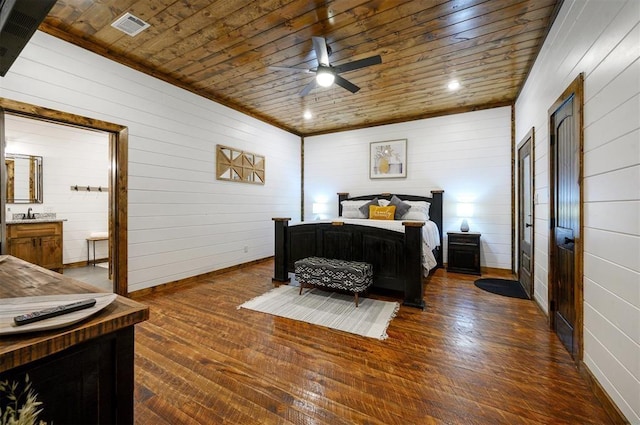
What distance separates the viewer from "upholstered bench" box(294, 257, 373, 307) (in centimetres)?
310

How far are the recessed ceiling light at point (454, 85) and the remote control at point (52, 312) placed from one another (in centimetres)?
445

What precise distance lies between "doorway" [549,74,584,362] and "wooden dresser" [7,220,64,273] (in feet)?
21.8

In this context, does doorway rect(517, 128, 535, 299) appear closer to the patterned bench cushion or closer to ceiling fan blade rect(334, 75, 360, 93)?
the patterned bench cushion

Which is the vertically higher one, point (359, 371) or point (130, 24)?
point (130, 24)

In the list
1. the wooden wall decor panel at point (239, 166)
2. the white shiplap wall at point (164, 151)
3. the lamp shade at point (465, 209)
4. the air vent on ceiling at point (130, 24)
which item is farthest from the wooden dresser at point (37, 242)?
the lamp shade at point (465, 209)

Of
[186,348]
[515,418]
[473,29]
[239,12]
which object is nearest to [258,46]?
[239,12]

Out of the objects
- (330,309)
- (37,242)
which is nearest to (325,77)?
(330,309)

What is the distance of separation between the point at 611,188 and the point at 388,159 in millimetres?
4128

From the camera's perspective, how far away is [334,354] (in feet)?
7.20

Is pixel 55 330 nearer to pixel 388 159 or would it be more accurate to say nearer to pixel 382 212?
pixel 382 212

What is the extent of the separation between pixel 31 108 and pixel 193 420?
10.4 feet

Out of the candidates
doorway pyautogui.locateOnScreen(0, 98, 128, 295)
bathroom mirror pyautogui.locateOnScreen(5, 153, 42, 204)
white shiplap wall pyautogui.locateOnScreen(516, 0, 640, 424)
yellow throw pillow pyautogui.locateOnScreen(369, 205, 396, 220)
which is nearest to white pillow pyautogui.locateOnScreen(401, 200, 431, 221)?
yellow throw pillow pyautogui.locateOnScreen(369, 205, 396, 220)

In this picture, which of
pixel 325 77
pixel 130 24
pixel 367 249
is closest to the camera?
pixel 130 24

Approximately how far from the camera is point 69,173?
518 cm
